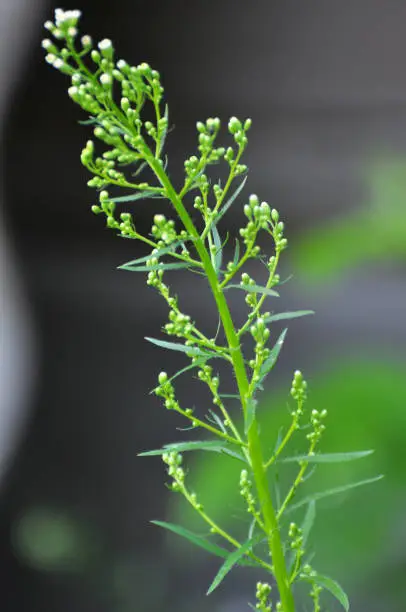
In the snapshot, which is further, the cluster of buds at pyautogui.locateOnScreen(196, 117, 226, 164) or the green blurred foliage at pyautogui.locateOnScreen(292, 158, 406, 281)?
the green blurred foliage at pyautogui.locateOnScreen(292, 158, 406, 281)

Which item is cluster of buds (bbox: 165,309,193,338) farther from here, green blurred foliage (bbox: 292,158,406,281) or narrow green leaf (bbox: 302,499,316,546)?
green blurred foliage (bbox: 292,158,406,281)

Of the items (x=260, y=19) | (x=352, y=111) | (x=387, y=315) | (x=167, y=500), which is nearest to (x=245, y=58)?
(x=260, y=19)

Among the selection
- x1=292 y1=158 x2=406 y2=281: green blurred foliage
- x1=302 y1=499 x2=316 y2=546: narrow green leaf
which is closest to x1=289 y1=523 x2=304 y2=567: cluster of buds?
x1=302 y1=499 x2=316 y2=546: narrow green leaf

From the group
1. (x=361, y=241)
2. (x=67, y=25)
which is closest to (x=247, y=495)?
(x=67, y=25)

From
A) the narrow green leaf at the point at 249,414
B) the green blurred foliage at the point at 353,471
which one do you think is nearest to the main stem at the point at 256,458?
the narrow green leaf at the point at 249,414

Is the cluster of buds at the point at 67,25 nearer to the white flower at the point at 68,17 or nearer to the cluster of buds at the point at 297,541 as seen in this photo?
the white flower at the point at 68,17

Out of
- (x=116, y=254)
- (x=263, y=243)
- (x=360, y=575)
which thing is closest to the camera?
(x=360, y=575)

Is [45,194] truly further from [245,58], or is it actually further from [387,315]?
[387,315]
